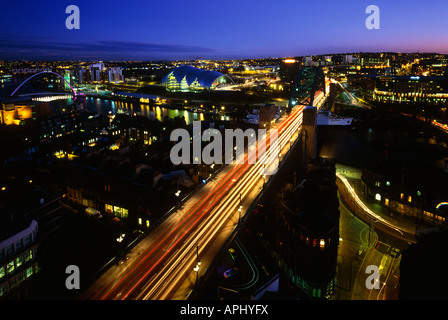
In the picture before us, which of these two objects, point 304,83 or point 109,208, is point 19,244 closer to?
point 109,208

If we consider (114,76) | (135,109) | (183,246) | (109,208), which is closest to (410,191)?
(183,246)

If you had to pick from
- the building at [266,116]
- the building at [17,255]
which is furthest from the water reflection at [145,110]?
the building at [17,255]

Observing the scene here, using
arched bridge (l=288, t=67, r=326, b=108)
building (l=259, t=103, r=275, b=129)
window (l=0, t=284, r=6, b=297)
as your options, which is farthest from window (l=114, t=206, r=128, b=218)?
arched bridge (l=288, t=67, r=326, b=108)

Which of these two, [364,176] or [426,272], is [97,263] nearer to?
[426,272]

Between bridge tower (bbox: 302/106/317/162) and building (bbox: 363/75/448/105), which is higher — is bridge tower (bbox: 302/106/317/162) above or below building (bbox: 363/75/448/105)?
below

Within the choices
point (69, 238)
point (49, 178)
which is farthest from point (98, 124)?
point (69, 238)

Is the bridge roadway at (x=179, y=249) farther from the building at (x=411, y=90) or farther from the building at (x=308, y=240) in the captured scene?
the building at (x=411, y=90)

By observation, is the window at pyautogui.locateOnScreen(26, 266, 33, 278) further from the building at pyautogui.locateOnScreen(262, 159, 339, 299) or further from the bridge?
the building at pyautogui.locateOnScreen(262, 159, 339, 299)
